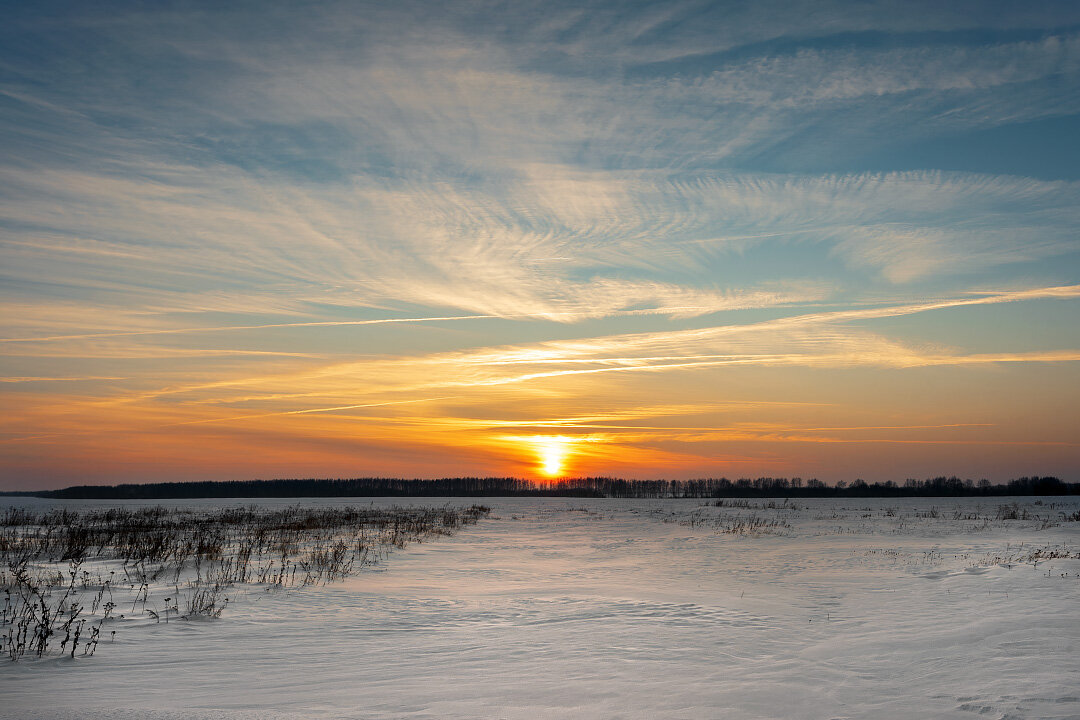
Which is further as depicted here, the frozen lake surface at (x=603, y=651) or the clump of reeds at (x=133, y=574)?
the clump of reeds at (x=133, y=574)

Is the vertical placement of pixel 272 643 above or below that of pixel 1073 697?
below

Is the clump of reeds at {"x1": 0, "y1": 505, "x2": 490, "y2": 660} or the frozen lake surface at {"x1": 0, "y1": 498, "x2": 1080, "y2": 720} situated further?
the clump of reeds at {"x1": 0, "y1": 505, "x2": 490, "y2": 660}

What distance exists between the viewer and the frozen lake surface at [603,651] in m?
6.17

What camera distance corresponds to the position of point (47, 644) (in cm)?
817

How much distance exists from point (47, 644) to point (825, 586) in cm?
1371

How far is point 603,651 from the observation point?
8352mm

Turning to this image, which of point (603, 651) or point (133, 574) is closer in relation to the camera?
point (603, 651)

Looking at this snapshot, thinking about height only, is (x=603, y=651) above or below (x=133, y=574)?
above

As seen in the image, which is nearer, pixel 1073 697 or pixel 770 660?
pixel 1073 697

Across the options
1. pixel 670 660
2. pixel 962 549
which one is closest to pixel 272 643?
pixel 670 660

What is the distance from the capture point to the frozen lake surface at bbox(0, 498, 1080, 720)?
617 centimetres

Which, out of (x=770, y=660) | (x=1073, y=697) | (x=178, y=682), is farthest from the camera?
(x=770, y=660)

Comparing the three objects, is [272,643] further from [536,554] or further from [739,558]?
[739,558]

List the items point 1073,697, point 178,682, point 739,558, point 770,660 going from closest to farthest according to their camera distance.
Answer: point 1073,697
point 178,682
point 770,660
point 739,558
